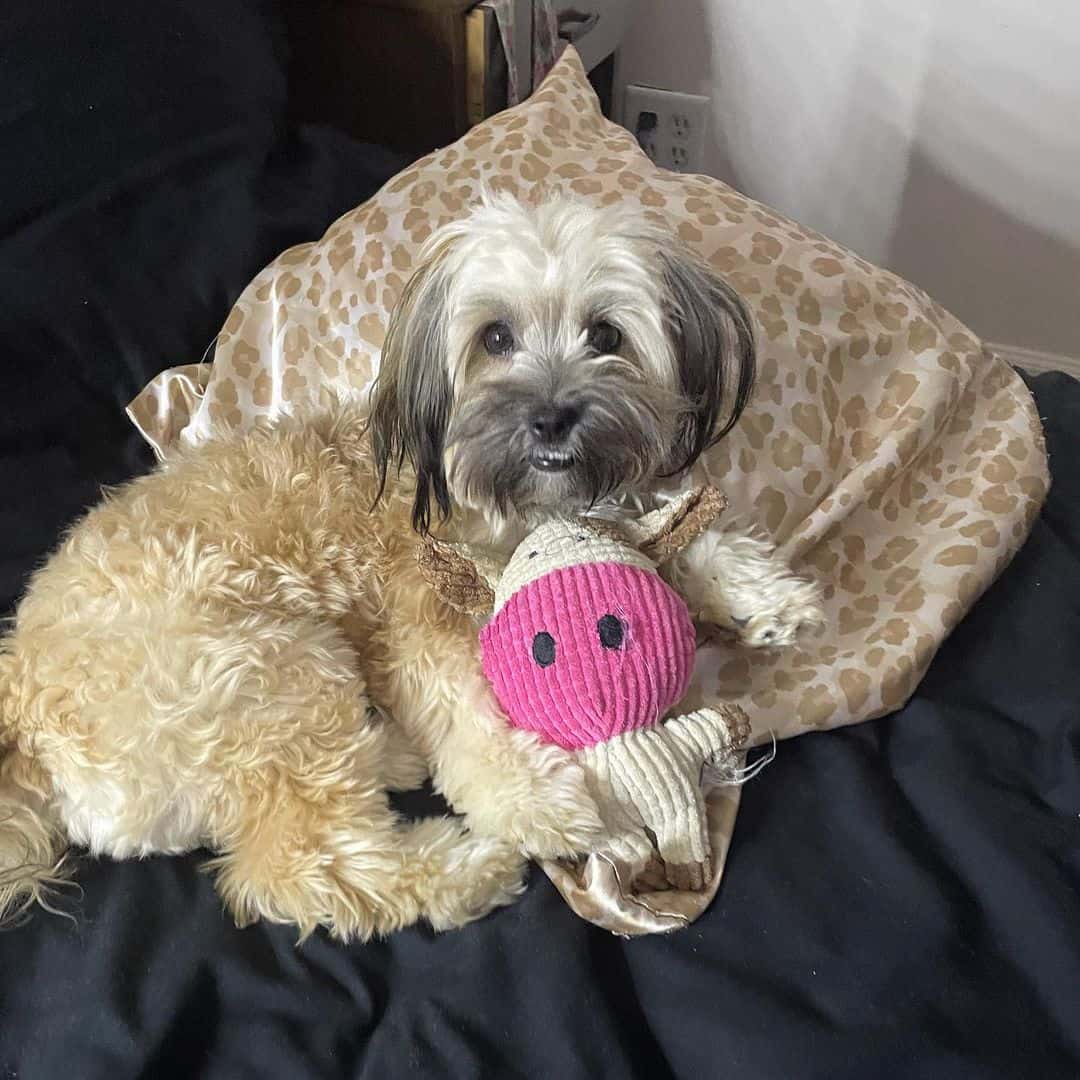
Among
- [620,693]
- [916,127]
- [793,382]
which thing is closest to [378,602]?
[620,693]

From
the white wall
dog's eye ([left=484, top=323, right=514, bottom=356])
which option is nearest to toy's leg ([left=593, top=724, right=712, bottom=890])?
dog's eye ([left=484, top=323, right=514, bottom=356])

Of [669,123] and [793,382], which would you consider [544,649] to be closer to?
[793,382]

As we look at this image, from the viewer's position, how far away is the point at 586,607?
1023mm

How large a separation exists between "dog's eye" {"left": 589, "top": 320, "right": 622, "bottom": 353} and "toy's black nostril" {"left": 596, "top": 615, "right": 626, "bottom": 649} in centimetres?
33

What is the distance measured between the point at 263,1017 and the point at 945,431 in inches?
45.6

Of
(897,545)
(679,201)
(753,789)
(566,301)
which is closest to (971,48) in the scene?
(679,201)

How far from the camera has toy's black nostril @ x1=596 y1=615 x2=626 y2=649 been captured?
1.01 metres

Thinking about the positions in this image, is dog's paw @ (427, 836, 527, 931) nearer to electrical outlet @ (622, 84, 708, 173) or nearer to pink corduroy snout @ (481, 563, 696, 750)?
pink corduroy snout @ (481, 563, 696, 750)

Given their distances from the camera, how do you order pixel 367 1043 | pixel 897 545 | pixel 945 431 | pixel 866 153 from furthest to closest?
pixel 866 153
pixel 945 431
pixel 897 545
pixel 367 1043

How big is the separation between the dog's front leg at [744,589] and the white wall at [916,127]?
1678mm

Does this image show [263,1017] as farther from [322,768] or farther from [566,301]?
[566,301]

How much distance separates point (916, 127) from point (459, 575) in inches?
74.7

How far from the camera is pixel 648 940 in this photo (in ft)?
3.26

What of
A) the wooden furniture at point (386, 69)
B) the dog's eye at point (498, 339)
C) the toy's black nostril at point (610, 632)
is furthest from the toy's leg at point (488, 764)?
the wooden furniture at point (386, 69)
